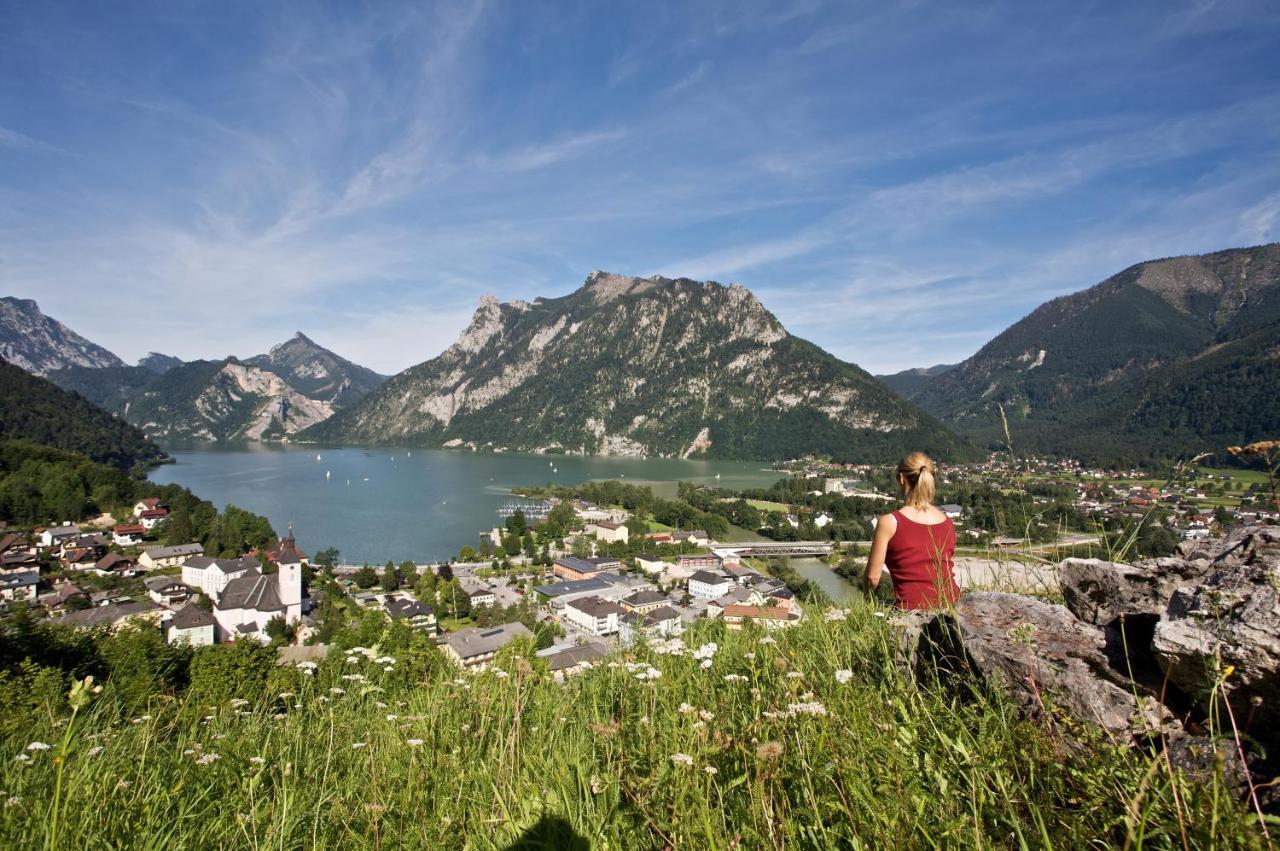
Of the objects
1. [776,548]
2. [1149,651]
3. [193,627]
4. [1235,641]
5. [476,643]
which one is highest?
[1235,641]

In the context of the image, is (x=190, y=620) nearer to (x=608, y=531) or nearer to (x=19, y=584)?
(x=19, y=584)

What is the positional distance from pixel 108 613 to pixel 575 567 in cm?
2547

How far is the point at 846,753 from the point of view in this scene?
1.55m

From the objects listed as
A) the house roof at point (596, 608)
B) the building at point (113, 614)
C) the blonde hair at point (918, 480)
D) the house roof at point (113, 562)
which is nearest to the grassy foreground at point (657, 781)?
the blonde hair at point (918, 480)

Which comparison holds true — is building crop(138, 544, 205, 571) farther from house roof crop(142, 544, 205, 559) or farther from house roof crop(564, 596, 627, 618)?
house roof crop(564, 596, 627, 618)

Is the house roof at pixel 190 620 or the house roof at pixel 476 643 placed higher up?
the house roof at pixel 476 643

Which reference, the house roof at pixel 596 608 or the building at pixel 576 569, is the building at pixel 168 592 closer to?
the house roof at pixel 596 608

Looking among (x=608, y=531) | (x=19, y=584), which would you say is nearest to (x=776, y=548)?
(x=608, y=531)

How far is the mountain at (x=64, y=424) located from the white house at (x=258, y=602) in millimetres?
76590

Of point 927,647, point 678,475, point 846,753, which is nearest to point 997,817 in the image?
point 846,753

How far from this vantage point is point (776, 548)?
165 ft

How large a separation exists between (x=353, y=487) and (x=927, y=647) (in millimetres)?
92706

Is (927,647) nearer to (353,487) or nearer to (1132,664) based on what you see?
(1132,664)

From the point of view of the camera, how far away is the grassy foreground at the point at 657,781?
1.19 metres
